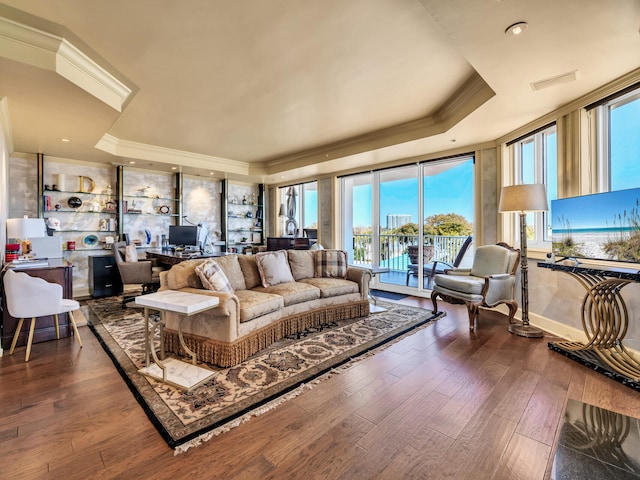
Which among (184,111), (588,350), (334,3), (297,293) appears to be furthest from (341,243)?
(334,3)

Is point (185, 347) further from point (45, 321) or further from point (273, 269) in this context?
point (45, 321)

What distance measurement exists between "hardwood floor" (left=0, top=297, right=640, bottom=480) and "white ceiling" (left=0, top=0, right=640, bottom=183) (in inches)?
98.5

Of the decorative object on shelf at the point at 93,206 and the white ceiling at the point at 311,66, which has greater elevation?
the white ceiling at the point at 311,66

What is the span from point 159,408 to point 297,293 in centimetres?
170

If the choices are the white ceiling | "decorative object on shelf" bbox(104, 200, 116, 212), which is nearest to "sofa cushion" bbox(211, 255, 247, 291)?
the white ceiling

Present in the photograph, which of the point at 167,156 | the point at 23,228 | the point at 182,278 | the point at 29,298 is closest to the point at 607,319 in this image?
the point at 182,278

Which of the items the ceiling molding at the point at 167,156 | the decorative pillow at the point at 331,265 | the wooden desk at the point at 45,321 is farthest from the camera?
the ceiling molding at the point at 167,156

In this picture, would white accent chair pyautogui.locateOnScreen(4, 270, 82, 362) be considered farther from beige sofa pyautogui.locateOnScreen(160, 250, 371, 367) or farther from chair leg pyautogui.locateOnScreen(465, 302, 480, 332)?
chair leg pyautogui.locateOnScreen(465, 302, 480, 332)

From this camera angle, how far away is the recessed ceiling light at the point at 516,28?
1.97 meters

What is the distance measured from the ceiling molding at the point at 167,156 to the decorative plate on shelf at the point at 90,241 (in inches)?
64.6

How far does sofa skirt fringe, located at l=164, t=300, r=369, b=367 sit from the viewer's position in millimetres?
2525

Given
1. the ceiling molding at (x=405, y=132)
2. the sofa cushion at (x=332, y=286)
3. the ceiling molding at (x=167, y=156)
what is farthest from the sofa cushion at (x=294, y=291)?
the ceiling molding at (x=167, y=156)

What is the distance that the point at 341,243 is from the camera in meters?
6.68

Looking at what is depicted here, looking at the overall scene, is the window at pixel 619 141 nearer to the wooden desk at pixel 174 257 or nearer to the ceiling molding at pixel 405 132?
the ceiling molding at pixel 405 132
